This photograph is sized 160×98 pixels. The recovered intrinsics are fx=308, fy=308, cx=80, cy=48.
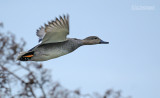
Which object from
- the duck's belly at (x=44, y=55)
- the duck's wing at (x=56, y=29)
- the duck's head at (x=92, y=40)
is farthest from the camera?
the duck's head at (x=92, y=40)

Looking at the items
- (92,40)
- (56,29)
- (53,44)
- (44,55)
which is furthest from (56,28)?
(92,40)

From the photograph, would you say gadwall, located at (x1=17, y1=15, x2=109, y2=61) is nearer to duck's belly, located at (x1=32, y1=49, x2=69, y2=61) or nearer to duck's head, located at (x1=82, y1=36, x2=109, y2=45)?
duck's belly, located at (x1=32, y1=49, x2=69, y2=61)

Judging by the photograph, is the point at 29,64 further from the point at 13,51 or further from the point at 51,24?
the point at 51,24

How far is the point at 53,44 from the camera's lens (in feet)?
20.0

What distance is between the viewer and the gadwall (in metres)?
5.83

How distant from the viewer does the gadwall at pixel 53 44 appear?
5832 mm

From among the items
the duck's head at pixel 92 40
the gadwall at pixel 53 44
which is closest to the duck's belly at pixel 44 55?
the gadwall at pixel 53 44

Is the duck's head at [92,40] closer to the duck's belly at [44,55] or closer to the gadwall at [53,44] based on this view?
the gadwall at [53,44]

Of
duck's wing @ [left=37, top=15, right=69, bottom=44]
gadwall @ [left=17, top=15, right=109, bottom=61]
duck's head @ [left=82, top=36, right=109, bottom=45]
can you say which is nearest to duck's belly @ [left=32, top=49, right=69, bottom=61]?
gadwall @ [left=17, top=15, right=109, bottom=61]

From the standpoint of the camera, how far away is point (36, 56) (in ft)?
19.7

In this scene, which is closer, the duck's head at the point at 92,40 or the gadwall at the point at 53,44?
the gadwall at the point at 53,44

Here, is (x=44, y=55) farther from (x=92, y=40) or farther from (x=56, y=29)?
(x=92, y=40)

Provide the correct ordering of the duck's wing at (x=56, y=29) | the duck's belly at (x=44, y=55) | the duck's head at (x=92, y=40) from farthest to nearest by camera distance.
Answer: the duck's head at (x=92, y=40) → the duck's belly at (x=44, y=55) → the duck's wing at (x=56, y=29)

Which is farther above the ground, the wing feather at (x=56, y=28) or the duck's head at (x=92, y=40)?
the wing feather at (x=56, y=28)
